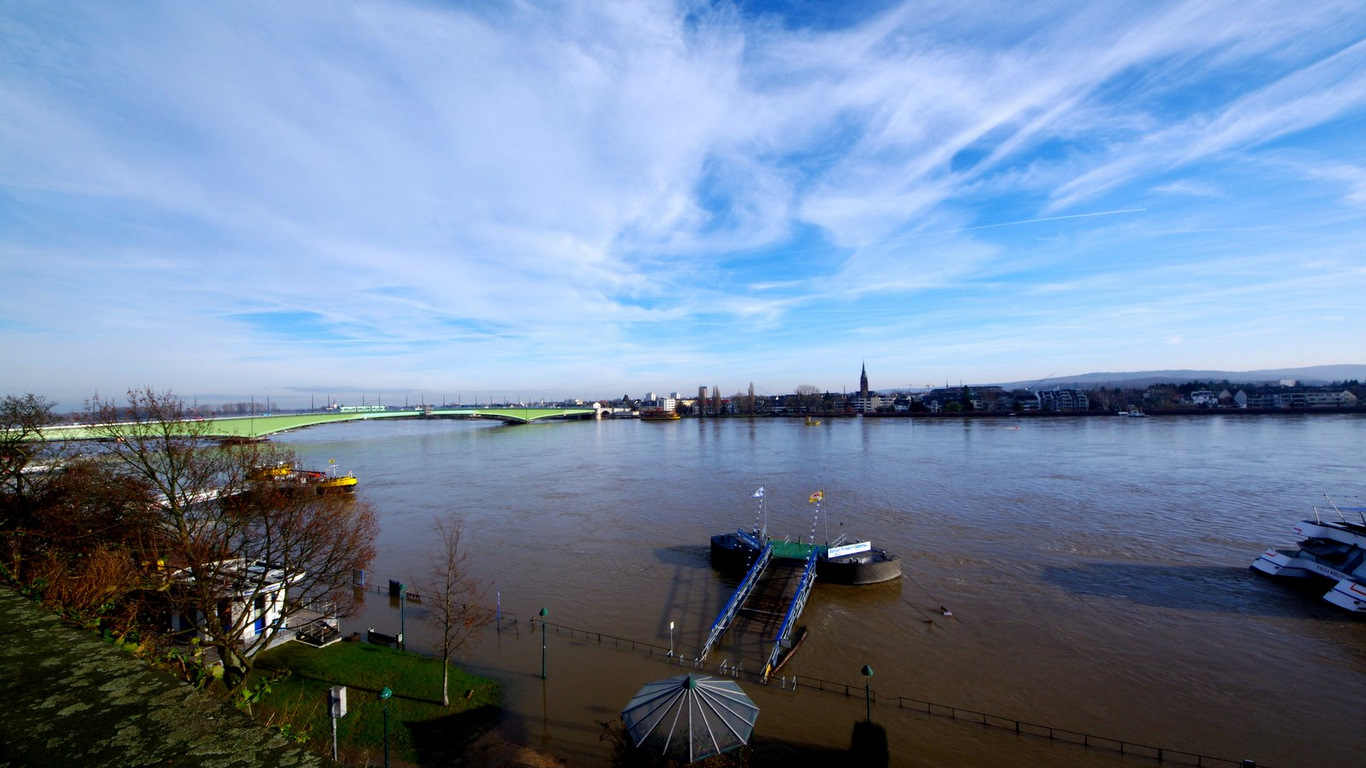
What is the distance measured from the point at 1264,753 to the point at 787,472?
3351 centimetres

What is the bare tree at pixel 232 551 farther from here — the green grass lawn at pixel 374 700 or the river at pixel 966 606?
the river at pixel 966 606

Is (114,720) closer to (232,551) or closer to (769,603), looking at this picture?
(232,551)

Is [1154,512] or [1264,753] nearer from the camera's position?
[1264,753]

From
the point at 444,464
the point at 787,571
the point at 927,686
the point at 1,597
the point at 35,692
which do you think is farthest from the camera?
the point at 444,464

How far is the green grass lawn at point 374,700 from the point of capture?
1000 centimetres

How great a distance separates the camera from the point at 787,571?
818 inches

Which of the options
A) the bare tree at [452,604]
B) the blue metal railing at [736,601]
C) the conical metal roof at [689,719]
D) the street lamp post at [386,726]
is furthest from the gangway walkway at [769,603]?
the street lamp post at [386,726]

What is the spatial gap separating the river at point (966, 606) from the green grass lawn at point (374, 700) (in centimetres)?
86

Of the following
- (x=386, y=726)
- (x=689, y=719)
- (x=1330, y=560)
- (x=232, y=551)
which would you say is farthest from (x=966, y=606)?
(x=232, y=551)

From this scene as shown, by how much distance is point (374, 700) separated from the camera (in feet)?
37.6

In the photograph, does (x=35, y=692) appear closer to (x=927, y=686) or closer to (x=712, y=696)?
(x=712, y=696)

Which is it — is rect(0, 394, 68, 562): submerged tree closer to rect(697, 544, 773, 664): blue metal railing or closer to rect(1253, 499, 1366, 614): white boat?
rect(697, 544, 773, 664): blue metal railing

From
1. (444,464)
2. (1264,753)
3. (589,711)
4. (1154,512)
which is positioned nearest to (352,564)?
(589,711)

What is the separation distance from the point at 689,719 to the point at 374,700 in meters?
7.12
